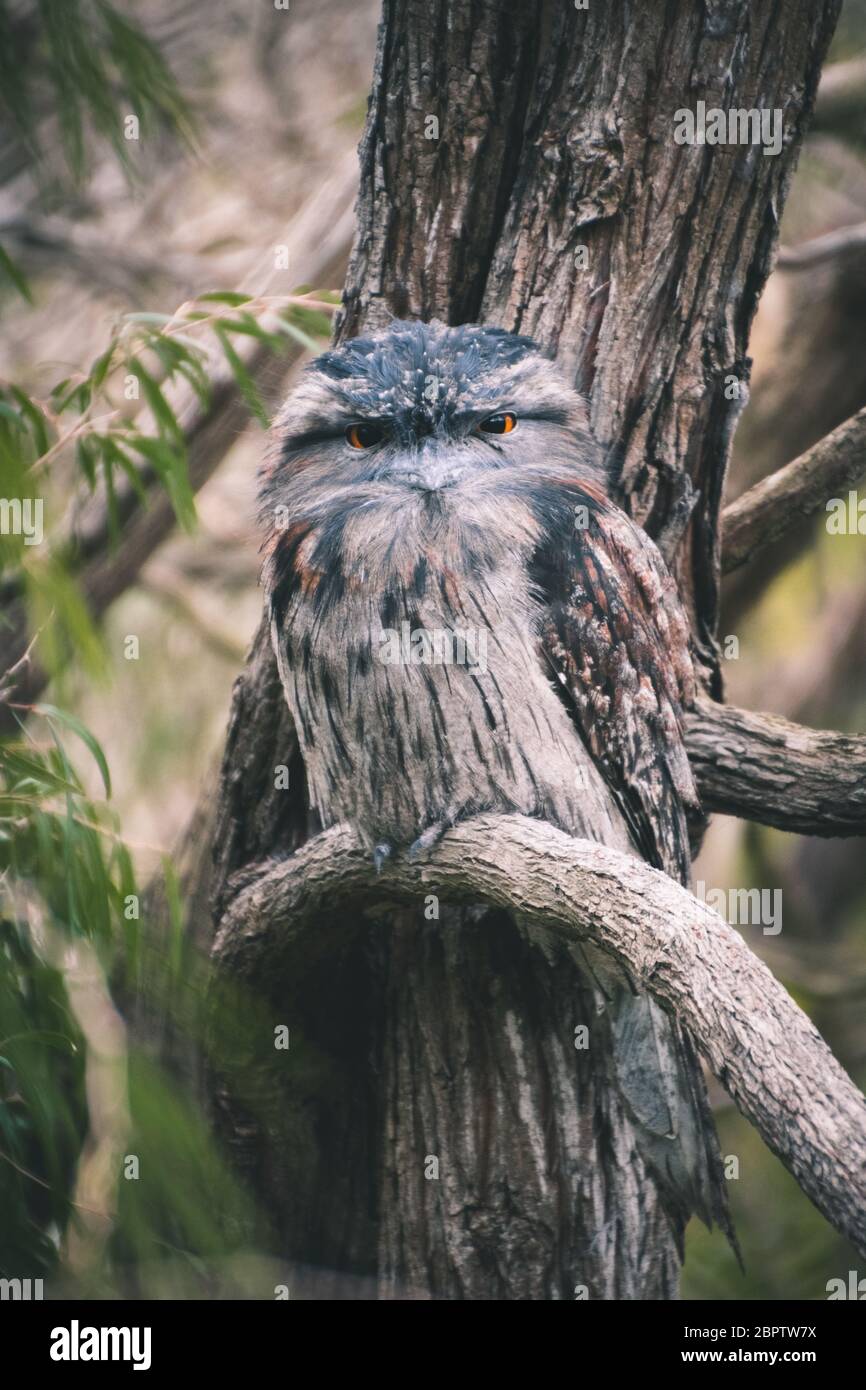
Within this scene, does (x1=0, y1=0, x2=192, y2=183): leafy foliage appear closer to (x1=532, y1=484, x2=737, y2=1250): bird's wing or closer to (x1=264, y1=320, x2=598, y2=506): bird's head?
(x1=264, y1=320, x2=598, y2=506): bird's head

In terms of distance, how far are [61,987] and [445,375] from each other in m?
1.27

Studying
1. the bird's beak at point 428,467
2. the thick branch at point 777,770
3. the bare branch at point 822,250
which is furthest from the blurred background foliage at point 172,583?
the thick branch at point 777,770

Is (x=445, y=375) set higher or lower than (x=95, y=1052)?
higher

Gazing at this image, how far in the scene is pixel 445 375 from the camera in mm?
2133

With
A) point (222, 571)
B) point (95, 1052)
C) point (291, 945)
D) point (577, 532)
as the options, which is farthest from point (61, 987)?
point (222, 571)

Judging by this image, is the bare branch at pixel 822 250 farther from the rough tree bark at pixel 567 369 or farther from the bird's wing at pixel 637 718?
the bird's wing at pixel 637 718

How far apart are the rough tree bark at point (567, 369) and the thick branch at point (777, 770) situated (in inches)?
11.2

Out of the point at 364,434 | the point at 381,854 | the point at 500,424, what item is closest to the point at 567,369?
the point at 500,424

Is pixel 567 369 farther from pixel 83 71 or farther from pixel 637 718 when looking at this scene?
pixel 83 71

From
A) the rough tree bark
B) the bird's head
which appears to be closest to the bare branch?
the rough tree bark

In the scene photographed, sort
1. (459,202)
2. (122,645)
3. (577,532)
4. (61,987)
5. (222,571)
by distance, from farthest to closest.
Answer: (222,571) < (122,645) < (459,202) < (577,532) < (61,987)

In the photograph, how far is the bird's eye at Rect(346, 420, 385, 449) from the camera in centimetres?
222
